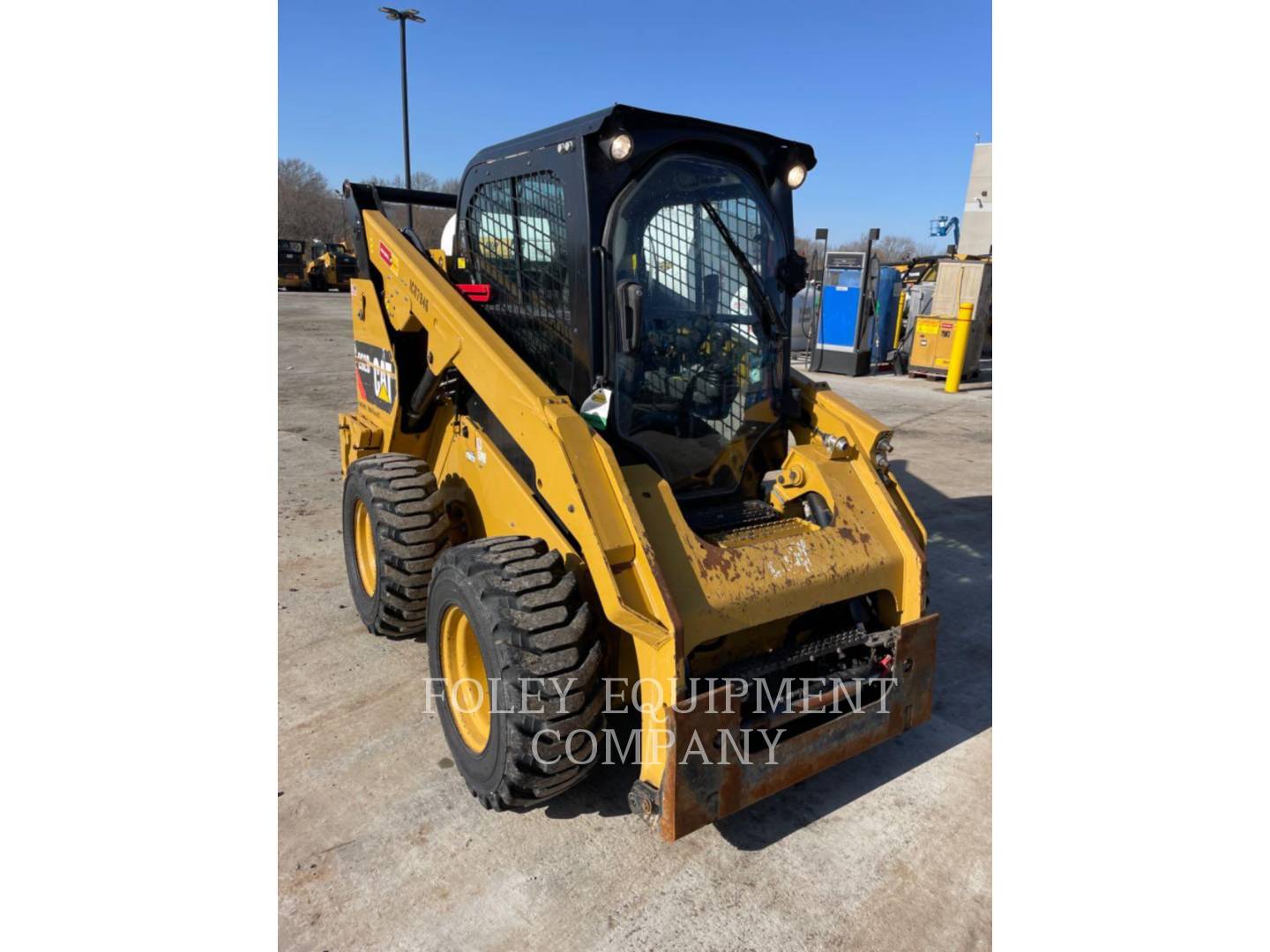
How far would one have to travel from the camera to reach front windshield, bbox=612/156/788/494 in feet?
10.7

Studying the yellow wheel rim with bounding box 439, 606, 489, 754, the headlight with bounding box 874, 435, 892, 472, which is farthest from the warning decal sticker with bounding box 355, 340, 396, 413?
the headlight with bounding box 874, 435, 892, 472

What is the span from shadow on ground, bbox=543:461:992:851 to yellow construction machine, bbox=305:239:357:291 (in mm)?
33300

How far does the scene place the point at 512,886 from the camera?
2662mm

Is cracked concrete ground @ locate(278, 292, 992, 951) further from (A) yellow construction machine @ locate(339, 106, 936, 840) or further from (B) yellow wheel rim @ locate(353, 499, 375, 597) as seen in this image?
(B) yellow wheel rim @ locate(353, 499, 375, 597)

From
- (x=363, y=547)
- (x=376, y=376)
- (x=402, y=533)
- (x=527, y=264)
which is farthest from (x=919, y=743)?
Result: (x=376, y=376)

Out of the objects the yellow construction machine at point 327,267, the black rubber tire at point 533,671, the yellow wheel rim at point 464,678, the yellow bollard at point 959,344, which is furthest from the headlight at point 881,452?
the yellow construction machine at point 327,267

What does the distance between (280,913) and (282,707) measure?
1.25 metres

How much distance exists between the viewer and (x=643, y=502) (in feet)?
10.0

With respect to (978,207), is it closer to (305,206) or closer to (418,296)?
(418,296)

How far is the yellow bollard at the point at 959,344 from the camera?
1404 cm

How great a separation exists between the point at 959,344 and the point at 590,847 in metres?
13.5

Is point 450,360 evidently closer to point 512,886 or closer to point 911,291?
point 512,886

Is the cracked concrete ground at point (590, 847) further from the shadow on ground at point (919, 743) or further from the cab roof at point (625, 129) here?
the cab roof at point (625, 129)

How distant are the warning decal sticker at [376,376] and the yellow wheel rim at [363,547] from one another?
2.02 ft
